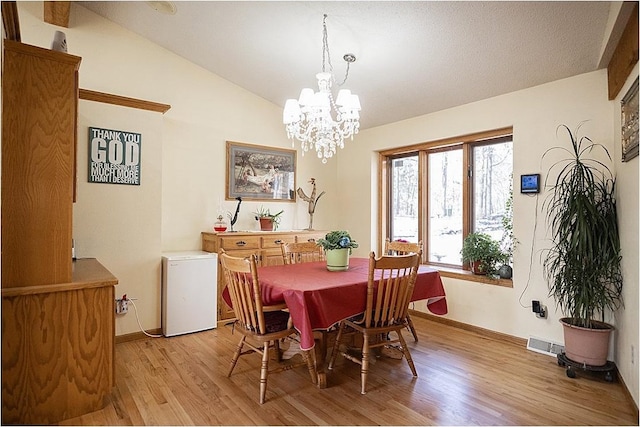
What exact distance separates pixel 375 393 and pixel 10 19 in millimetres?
2960

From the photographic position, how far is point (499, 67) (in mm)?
3156

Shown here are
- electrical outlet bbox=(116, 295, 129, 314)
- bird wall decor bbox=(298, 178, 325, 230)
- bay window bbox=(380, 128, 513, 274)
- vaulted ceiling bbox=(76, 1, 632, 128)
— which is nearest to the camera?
vaulted ceiling bbox=(76, 1, 632, 128)

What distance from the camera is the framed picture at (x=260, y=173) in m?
4.48

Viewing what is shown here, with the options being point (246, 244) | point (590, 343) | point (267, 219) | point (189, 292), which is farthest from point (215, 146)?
point (590, 343)

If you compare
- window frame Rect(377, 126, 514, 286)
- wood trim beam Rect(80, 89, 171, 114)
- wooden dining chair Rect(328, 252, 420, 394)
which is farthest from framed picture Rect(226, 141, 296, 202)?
wooden dining chair Rect(328, 252, 420, 394)

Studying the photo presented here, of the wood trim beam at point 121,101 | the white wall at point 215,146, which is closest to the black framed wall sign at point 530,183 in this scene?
the white wall at point 215,146

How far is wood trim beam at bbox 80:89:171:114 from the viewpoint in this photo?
3.31 metres

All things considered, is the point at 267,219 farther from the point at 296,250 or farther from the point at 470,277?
the point at 470,277

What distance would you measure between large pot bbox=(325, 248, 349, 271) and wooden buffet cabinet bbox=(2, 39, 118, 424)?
1.49 metres

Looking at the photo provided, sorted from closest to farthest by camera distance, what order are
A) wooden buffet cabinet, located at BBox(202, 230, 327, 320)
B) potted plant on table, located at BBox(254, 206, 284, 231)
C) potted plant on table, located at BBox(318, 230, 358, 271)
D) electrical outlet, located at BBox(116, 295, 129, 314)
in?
potted plant on table, located at BBox(318, 230, 358, 271), electrical outlet, located at BBox(116, 295, 129, 314), wooden buffet cabinet, located at BBox(202, 230, 327, 320), potted plant on table, located at BBox(254, 206, 284, 231)

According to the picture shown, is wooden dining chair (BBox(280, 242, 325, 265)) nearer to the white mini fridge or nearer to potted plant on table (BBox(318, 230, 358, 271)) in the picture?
potted plant on table (BBox(318, 230, 358, 271))

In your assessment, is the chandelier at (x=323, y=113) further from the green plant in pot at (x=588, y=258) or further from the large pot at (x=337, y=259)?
the green plant in pot at (x=588, y=258)

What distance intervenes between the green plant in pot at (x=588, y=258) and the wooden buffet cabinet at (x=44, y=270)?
10.2 ft

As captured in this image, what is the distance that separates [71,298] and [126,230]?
147 centimetres
